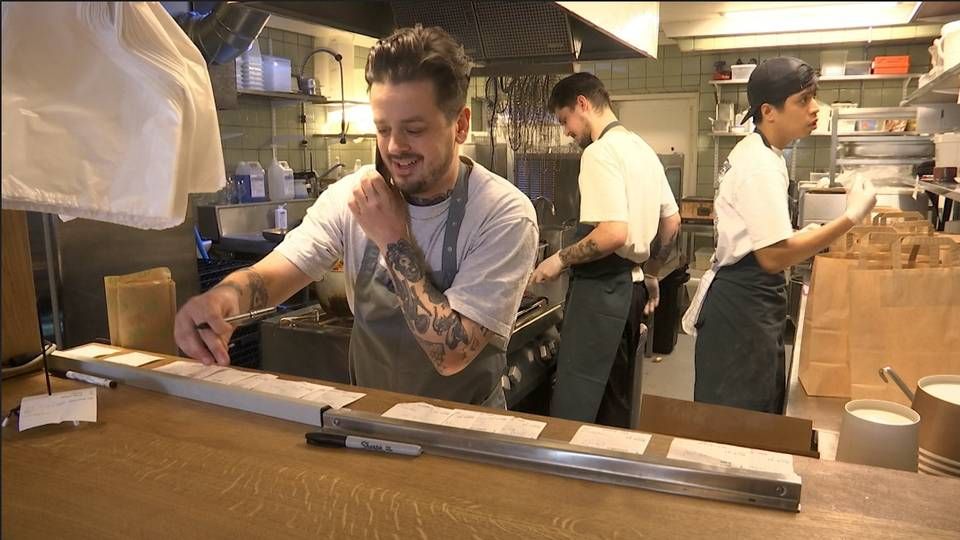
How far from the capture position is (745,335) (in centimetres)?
241

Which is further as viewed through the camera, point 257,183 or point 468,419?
point 257,183

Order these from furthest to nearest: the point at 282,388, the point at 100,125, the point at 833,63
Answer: the point at 833,63 < the point at 282,388 < the point at 100,125

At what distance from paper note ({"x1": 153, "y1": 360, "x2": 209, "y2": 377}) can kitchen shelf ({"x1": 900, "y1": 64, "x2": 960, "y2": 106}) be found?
212cm

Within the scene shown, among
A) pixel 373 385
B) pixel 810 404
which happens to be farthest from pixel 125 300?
pixel 810 404

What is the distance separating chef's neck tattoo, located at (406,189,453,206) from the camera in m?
1.69

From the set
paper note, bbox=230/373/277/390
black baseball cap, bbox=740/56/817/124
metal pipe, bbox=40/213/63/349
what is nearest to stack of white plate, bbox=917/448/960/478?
paper note, bbox=230/373/277/390

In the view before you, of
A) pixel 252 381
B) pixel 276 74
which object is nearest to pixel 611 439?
pixel 252 381

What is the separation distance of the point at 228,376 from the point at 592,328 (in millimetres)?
1762

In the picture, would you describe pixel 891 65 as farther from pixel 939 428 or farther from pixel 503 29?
pixel 939 428

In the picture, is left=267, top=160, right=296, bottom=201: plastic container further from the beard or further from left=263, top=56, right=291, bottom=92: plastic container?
the beard

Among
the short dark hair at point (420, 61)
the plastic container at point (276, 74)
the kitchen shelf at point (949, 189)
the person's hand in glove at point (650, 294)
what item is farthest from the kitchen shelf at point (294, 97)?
the kitchen shelf at point (949, 189)

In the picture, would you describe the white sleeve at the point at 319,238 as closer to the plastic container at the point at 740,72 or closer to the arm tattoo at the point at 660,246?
the arm tattoo at the point at 660,246

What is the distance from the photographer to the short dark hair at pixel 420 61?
1.49 metres

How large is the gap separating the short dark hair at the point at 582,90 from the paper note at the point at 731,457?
1.97 m
